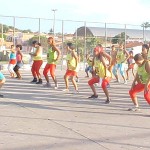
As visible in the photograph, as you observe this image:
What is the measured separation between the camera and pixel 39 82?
576 inches

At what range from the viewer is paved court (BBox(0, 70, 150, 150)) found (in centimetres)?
609

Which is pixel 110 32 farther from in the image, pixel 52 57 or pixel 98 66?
pixel 98 66

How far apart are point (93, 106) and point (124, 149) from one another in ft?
12.9

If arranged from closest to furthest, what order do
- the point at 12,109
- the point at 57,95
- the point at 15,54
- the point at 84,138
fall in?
the point at 84,138 → the point at 12,109 → the point at 57,95 → the point at 15,54

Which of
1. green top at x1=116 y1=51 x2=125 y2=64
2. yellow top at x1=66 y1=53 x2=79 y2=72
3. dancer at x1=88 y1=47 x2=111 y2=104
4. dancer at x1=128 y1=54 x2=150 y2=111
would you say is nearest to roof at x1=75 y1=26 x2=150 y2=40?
green top at x1=116 y1=51 x2=125 y2=64

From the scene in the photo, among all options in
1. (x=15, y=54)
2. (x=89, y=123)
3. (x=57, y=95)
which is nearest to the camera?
(x=89, y=123)

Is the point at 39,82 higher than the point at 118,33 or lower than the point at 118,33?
lower

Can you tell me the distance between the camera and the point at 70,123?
25.0ft

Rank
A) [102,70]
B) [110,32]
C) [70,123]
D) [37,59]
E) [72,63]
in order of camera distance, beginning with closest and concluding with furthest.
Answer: [70,123]
[102,70]
[72,63]
[37,59]
[110,32]

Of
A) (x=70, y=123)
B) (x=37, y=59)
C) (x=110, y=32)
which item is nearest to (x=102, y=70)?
(x=70, y=123)

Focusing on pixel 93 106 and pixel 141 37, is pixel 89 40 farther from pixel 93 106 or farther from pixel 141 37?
pixel 93 106

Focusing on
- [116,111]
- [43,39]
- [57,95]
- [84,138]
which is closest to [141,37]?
[43,39]

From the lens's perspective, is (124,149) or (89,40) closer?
(124,149)

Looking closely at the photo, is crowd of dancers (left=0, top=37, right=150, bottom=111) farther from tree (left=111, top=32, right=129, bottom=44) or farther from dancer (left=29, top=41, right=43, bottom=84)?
tree (left=111, top=32, right=129, bottom=44)
